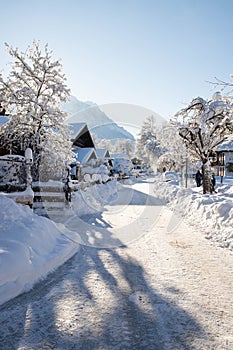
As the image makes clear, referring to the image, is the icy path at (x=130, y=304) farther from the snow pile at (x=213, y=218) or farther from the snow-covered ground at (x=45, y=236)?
the snow pile at (x=213, y=218)

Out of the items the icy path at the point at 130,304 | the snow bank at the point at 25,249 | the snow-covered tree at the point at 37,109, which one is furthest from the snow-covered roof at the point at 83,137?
the icy path at the point at 130,304

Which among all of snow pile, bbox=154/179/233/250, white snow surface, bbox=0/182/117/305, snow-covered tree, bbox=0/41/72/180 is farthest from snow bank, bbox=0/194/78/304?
snow-covered tree, bbox=0/41/72/180

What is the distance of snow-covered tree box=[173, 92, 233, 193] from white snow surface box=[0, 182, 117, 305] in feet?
31.4

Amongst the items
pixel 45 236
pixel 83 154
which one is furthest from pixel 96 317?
pixel 83 154

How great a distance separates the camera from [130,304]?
11.9 feet

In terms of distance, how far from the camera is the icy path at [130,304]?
281 centimetres

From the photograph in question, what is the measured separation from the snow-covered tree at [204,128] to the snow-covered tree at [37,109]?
7.55m

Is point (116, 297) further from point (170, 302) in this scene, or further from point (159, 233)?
point (159, 233)

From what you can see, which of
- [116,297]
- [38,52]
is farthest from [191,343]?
[38,52]

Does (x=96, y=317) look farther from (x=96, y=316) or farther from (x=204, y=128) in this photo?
(x=204, y=128)

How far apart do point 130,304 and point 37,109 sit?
14271mm

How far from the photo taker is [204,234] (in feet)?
25.8

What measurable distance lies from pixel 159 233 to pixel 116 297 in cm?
446

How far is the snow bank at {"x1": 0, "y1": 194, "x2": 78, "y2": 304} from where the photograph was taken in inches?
163
